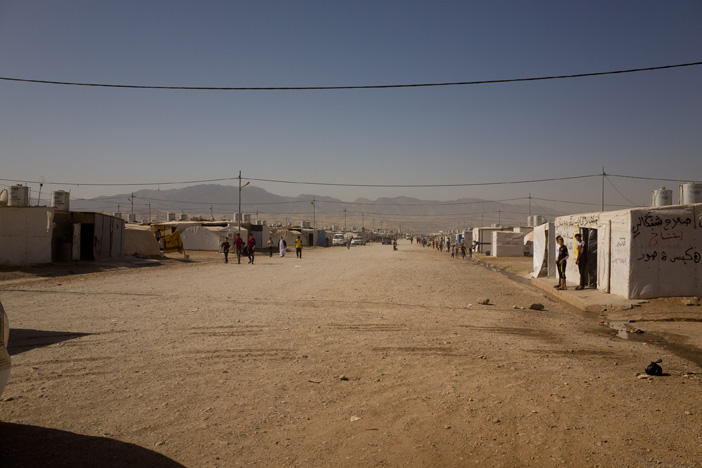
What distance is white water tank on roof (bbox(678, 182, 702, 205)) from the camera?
45.9 feet

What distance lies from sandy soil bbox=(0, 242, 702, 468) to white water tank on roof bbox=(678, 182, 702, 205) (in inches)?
284

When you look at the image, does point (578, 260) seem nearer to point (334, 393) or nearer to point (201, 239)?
point (334, 393)

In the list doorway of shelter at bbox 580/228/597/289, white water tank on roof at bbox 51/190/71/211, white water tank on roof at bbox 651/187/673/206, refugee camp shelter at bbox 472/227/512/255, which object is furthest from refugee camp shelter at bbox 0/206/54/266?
refugee camp shelter at bbox 472/227/512/255

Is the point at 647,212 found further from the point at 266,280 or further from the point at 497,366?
the point at 266,280

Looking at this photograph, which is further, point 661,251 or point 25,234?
point 25,234

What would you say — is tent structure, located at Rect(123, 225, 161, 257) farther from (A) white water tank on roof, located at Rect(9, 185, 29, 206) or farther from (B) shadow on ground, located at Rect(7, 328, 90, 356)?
(B) shadow on ground, located at Rect(7, 328, 90, 356)

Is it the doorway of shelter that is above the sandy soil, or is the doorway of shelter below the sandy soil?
above

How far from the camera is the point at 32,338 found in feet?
24.0

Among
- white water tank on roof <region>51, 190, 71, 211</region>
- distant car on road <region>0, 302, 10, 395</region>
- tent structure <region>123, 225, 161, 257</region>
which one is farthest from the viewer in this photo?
tent structure <region>123, 225, 161, 257</region>

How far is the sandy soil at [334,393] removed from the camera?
3.77 m

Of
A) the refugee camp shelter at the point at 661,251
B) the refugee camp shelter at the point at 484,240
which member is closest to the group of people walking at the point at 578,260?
the refugee camp shelter at the point at 661,251

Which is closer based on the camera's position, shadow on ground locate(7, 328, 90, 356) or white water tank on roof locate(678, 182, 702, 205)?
shadow on ground locate(7, 328, 90, 356)

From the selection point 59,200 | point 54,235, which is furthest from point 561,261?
point 59,200

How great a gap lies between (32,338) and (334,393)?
5242 mm
